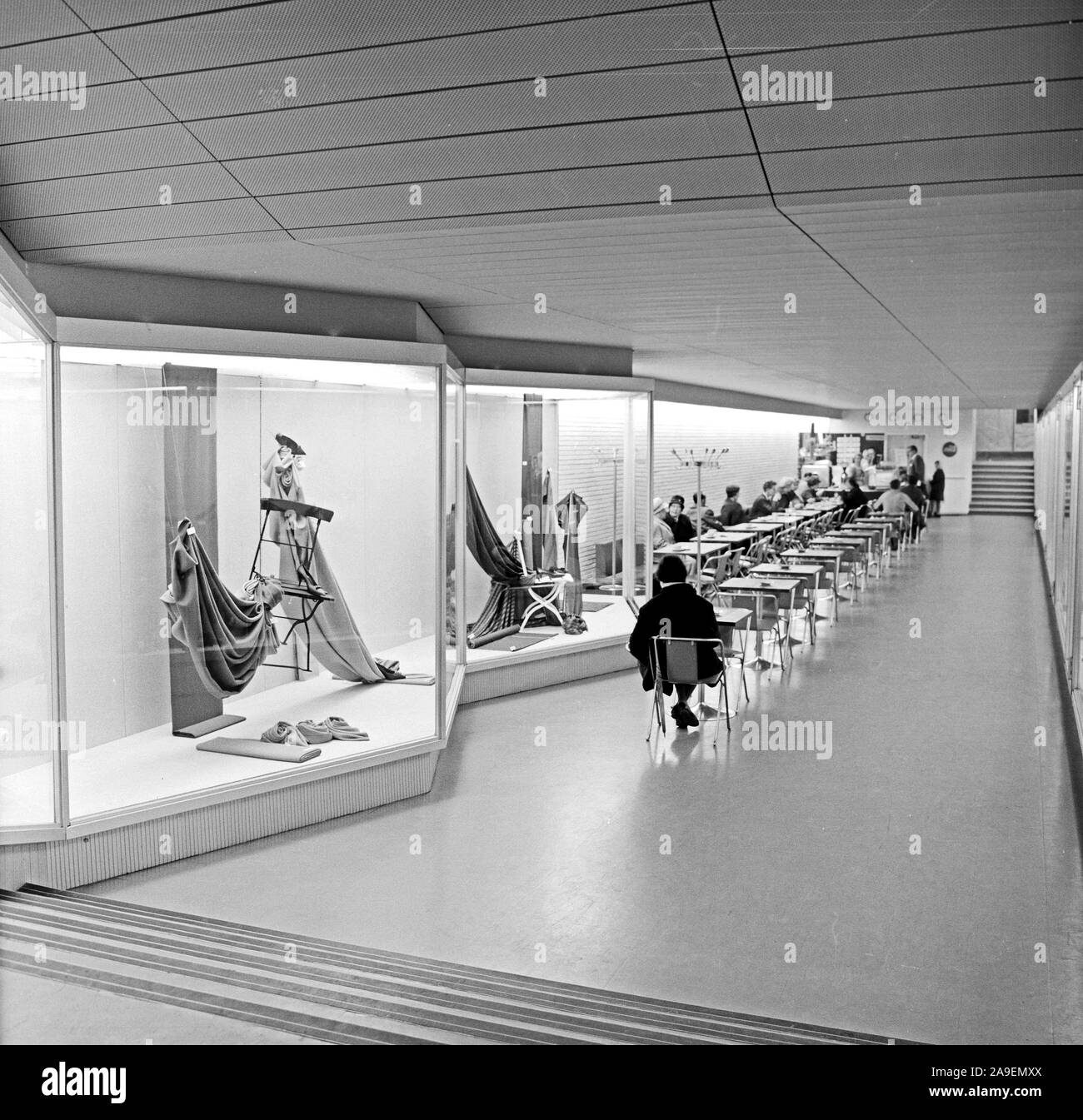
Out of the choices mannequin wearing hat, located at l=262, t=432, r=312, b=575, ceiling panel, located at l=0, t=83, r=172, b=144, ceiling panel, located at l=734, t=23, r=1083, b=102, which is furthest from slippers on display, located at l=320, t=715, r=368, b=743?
ceiling panel, located at l=734, t=23, r=1083, b=102

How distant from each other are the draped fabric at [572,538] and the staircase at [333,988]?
572 centimetres

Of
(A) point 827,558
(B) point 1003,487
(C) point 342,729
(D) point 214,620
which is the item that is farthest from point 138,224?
(B) point 1003,487

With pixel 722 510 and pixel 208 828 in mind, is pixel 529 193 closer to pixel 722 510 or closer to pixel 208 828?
pixel 208 828

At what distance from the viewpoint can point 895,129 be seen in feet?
11.0

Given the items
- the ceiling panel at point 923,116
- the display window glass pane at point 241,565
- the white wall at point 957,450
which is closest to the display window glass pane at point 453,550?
the display window glass pane at point 241,565

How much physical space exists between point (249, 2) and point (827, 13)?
5.08 feet

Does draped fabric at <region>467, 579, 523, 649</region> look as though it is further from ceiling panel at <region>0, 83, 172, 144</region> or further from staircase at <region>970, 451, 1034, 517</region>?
staircase at <region>970, 451, 1034, 517</region>

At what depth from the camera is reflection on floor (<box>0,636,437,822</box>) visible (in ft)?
16.5

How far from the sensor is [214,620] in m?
5.94

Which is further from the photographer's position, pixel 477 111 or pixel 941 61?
pixel 477 111

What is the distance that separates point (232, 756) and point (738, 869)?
259cm

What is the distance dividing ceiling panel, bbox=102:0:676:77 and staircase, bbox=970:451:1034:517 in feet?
91.8

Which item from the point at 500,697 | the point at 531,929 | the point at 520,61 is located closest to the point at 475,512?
the point at 500,697
